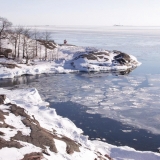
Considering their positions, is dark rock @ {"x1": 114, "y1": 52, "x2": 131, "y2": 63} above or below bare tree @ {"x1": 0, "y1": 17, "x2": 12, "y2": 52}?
below

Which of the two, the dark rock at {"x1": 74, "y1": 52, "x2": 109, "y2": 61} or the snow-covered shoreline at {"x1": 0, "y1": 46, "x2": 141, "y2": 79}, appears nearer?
the snow-covered shoreline at {"x1": 0, "y1": 46, "x2": 141, "y2": 79}

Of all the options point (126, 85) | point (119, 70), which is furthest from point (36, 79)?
point (119, 70)

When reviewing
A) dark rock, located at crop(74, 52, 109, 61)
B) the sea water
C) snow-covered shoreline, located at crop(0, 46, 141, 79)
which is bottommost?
the sea water

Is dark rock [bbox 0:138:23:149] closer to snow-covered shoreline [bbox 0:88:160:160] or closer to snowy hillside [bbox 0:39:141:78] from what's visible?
snow-covered shoreline [bbox 0:88:160:160]

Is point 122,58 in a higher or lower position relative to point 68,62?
higher

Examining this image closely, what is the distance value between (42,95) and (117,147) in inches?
473

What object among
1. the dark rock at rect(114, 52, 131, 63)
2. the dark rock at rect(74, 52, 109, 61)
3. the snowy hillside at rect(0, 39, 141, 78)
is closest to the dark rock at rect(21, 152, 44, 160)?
the snowy hillside at rect(0, 39, 141, 78)

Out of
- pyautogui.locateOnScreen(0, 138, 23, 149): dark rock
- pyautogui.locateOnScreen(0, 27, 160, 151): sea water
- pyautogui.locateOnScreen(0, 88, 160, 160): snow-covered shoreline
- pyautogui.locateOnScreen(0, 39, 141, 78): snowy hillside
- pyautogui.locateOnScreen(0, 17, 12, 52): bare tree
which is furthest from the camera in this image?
pyautogui.locateOnScreen(0, 17, 12, 52): bare tree

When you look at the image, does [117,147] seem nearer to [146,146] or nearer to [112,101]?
[146,146]

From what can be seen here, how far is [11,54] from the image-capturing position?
140ft

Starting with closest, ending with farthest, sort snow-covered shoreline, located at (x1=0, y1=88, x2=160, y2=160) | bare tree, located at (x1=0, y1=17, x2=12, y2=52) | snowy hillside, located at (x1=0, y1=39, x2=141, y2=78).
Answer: snow-covered shoreline, located at (x1=0, y1=88, x2=160, y2=160)
snowy hillside, located at (x1=0, y1=39, x2=141, y2=78)
bare tree, located at (x1=0, y1=17, x2=12, y2=52)

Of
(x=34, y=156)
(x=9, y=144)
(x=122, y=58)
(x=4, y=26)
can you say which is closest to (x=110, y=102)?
(x=9, y=144)

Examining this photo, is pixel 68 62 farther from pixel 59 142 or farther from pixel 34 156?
pixel 34 156

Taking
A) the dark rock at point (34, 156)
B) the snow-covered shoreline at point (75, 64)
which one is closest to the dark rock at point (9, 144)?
the dark rock at point (34, 156)
